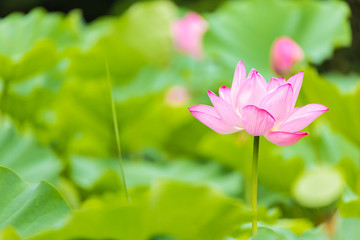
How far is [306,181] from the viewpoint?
420mm

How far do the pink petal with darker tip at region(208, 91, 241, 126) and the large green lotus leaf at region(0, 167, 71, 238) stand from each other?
0.16 meters

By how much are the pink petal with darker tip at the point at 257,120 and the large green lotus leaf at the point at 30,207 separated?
0.18 metres

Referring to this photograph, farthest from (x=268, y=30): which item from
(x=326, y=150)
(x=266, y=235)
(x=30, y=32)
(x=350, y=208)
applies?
(x=266, y=235)

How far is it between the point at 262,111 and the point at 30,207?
0.22 meters

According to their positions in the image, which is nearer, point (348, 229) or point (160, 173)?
point (348, 229)

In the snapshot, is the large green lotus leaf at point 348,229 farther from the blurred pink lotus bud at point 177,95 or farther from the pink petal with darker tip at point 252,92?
the blurred pink lotus bud at point 177,95

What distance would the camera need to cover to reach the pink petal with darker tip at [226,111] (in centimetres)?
41

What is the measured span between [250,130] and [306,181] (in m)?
0.06

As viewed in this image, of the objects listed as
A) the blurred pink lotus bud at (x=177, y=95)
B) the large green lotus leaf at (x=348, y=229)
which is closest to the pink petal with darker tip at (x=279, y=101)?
the large green lotus leaf at (x=348, y=229)

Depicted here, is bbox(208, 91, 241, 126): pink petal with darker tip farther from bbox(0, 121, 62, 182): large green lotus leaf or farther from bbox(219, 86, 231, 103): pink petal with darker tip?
bbox(0, 121, 62, 182): large green lotus leaf

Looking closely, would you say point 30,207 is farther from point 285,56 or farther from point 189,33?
point 189,33

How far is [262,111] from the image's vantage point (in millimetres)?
402

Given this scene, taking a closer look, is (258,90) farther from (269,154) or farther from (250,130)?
(269,154)

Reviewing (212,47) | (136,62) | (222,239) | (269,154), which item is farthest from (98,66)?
(222,239)
